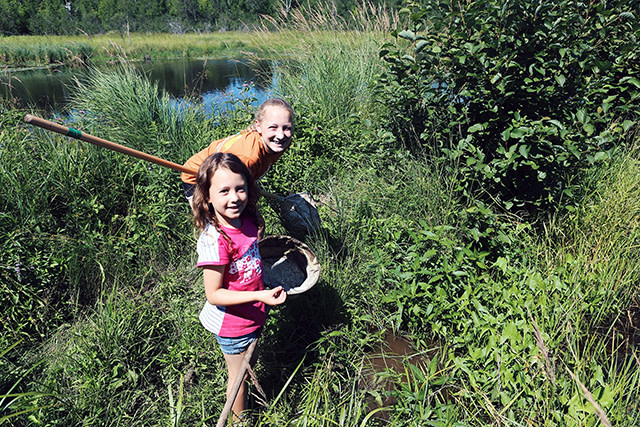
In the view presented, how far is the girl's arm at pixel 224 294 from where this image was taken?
1.68 m

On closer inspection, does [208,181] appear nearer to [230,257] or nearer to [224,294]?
[230,257]

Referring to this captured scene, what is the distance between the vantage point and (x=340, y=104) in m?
4.99

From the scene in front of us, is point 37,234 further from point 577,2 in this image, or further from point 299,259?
point 577,2

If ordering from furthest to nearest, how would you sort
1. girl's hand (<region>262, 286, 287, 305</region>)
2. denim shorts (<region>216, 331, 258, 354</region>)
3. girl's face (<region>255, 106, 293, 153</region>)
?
1. girl's face (<region>255, 106, 293, 153</region>)
2. denim shorts (<region>216, 331, 258, 354</region>)
3. girl's hand (<region>262, 286, 287, 305</region>)

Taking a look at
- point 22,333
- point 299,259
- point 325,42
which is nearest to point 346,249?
point 299,259

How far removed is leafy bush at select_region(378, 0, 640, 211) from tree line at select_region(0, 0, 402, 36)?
32.7m

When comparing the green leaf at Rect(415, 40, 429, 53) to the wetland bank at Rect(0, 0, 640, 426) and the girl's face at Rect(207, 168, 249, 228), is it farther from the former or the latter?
the girl's face at Rect(207, 168, 249, 228)

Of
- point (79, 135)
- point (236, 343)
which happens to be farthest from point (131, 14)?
point (236, 343)

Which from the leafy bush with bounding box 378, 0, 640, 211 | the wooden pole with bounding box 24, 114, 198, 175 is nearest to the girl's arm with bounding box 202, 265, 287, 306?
the wooden pole with bounding box 24, 114, 198, 175

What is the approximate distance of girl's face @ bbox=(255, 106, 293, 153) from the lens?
238cm

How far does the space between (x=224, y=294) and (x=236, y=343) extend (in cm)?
28

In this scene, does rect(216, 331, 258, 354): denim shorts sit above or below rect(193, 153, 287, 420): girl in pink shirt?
below

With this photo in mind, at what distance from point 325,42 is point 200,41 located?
1111 inches

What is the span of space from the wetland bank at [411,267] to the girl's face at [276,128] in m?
0.77
